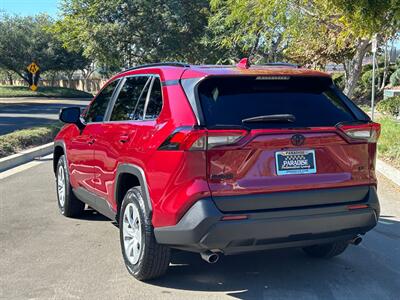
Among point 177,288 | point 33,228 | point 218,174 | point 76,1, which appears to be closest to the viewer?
point 218,174

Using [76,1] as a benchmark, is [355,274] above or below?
below

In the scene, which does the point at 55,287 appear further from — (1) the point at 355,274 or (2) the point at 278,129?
(1) the point at 355,274

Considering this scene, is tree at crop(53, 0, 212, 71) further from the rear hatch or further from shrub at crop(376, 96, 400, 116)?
the rear hatch

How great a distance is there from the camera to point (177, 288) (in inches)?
179

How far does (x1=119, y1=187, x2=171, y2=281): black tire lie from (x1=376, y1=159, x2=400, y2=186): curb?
18.3ft

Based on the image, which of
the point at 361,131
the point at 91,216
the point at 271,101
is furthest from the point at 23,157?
the point at 361,131

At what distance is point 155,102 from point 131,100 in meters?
0.68

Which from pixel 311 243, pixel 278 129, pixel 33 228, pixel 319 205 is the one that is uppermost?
Result: pixel 278 129

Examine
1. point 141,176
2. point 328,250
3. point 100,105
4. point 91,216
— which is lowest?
point 91,216

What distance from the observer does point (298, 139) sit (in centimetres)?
416

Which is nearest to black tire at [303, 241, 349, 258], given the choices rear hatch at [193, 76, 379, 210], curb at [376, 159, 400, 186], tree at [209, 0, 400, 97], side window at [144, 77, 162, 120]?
rear hatch at [193, 76, 379, 210]

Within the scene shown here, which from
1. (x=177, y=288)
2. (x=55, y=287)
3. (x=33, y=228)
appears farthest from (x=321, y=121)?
(x=33, y=228)

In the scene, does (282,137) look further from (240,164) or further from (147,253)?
(147,253)

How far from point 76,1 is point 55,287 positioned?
26936 millimetres
